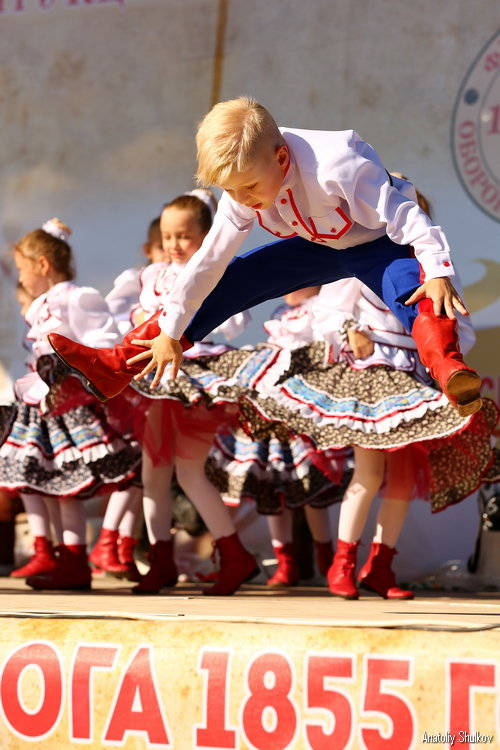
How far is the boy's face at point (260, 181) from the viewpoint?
6.91 feet

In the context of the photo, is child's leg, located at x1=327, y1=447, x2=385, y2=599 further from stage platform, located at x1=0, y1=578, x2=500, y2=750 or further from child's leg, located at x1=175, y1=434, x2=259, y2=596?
stage platform, located at x1=0, y1=578, x2=500, y2=750

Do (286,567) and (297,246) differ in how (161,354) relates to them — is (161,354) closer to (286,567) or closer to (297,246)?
(297,246)

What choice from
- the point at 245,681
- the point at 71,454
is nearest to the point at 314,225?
the point at 245,681

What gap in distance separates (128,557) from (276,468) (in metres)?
0.60

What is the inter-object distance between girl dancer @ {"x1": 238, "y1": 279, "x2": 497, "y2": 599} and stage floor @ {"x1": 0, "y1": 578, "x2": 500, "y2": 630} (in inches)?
8.1

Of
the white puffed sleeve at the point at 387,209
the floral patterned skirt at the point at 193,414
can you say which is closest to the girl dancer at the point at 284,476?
the floral patterned skirt at the point at 193,414

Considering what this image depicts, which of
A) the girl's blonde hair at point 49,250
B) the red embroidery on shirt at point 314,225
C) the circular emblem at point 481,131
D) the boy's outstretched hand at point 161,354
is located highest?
the circular emblem at point 481,131

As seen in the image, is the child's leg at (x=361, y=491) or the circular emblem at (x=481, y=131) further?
the circular emblem at (x=481, y=131)

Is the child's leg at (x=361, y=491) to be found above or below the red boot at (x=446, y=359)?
below

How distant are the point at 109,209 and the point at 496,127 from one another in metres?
1.64

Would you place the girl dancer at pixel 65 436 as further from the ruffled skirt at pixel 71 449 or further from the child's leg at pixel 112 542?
the child's leg at pixel 112 542

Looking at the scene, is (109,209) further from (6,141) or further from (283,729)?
(283,729)

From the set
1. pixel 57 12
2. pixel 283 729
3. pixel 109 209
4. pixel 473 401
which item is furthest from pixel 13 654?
pixel 57 12

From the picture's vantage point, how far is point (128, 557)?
148 inches
